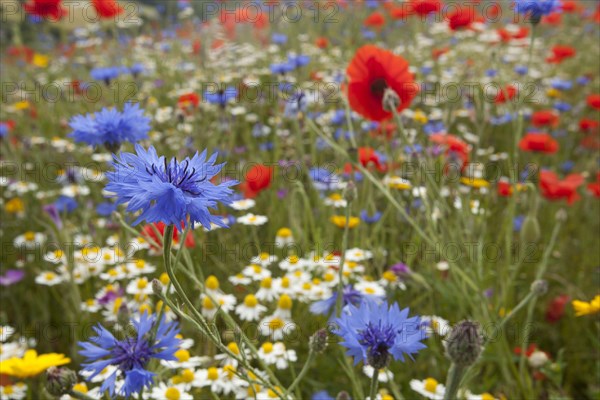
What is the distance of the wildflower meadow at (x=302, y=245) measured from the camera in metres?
0.78

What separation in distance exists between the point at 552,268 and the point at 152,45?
10.6ft

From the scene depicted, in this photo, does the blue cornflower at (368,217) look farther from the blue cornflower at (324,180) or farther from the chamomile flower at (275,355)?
the chamomile flower at (275,355)

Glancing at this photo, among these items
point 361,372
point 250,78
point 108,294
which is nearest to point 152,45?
point 250,78

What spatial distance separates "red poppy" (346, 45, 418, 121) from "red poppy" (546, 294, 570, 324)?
2.56ft

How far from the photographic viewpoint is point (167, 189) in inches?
23.2

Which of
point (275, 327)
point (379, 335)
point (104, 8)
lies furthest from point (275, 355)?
point (104, 8)

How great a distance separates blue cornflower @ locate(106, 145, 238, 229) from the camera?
58cm

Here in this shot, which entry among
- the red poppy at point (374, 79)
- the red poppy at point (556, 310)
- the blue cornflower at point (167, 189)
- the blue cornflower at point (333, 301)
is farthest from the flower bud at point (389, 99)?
the red poppy at point (556, 310)

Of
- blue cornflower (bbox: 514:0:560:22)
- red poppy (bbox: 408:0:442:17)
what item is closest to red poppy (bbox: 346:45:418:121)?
blue cornflower (bbox: 514:0:560:22)

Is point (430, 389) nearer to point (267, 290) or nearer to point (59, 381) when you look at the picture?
point (267, 290)

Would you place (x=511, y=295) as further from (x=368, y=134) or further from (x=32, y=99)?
(x=32, y=99)

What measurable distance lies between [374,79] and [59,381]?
936 millimetres

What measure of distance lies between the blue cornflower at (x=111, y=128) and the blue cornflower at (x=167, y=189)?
41 centimetres

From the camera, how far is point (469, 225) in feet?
4.64
